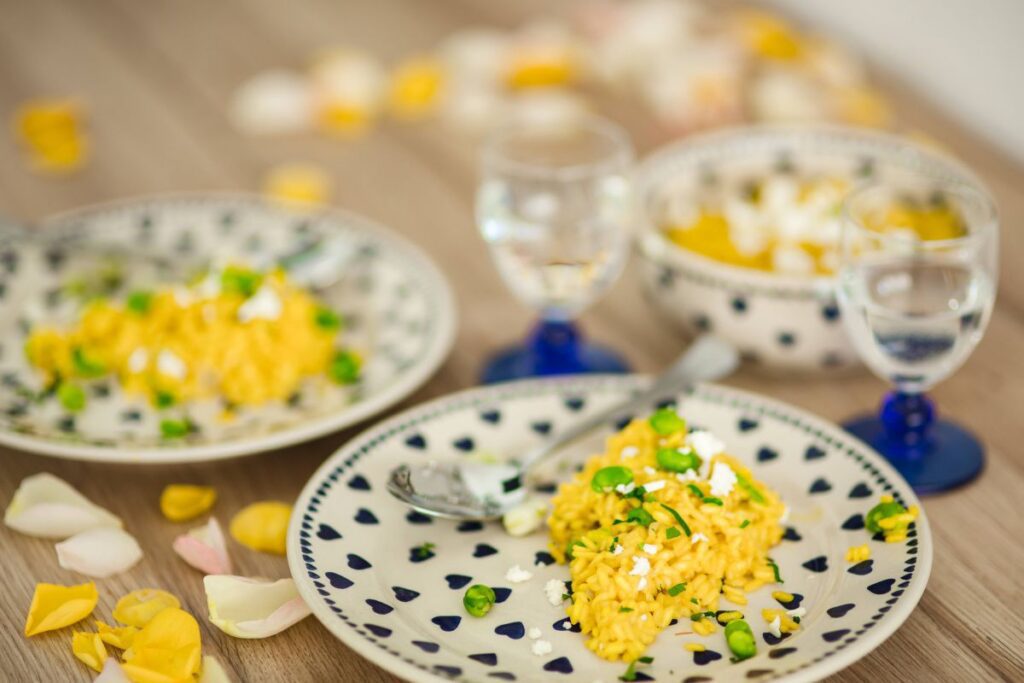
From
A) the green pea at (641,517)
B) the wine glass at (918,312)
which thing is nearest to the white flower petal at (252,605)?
the green pea at (641,517)

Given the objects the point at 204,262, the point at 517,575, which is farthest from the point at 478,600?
the point at 204,262

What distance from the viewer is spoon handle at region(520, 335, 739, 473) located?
4.20 feet

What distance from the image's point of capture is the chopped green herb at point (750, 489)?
1.13 metres

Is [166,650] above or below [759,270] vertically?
below

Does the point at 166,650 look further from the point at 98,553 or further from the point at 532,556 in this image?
the point at 532,556

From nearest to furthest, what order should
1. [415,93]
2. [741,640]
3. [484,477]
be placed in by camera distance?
[741,640]
[484,477]
[415,93]

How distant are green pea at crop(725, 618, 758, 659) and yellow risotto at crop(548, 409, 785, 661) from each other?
1.1 inches

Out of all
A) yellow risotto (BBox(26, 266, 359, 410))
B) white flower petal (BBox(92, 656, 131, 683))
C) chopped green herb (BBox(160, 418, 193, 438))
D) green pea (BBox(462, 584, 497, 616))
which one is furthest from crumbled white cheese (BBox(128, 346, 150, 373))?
green pea (BBox(462, 584, 497, 616))

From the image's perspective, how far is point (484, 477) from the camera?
4.07 ft

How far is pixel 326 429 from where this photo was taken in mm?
1293

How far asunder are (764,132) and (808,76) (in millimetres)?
518

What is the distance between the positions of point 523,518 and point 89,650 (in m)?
0.44

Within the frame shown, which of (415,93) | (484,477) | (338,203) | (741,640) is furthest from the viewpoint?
(415,93)

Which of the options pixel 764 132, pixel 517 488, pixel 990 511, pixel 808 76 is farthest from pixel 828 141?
pixel 517 488
